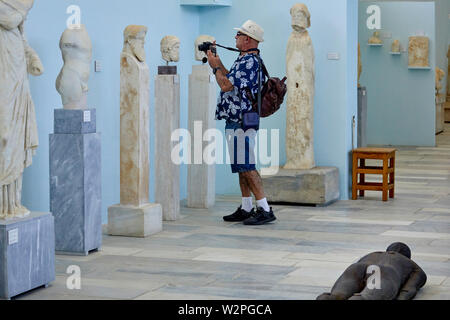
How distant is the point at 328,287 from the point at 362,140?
23.0 ft

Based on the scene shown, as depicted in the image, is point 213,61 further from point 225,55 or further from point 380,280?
point 380,280

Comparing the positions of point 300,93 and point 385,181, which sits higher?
point 300,93

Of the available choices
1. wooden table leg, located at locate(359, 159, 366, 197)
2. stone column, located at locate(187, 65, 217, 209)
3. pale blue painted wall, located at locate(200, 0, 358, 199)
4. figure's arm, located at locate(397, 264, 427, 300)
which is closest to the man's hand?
stone column, located at locate(187, 65, 217, 209)

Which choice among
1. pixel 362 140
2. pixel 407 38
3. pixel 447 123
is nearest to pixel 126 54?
pixel 362 140

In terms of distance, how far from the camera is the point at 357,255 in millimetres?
6633

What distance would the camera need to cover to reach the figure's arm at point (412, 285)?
518 centimetres

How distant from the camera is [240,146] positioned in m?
7.90

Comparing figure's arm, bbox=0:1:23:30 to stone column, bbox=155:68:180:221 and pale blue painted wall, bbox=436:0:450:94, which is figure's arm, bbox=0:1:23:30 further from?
pale blue painted wall, bbox=436:0:450:94

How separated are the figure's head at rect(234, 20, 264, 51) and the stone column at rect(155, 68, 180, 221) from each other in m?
0.75

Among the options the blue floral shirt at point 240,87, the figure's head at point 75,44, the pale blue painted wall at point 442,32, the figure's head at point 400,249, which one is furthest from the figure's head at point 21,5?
the pale blue painted wall at point 442,32

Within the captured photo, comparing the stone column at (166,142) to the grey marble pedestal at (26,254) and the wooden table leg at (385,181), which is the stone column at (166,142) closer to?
the wooden table leg at (385,181)

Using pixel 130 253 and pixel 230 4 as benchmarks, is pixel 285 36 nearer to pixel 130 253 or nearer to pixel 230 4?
pixel 230 4

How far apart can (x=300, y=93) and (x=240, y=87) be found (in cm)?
166

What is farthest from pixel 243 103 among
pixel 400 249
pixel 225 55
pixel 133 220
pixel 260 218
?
pixel 400 249
